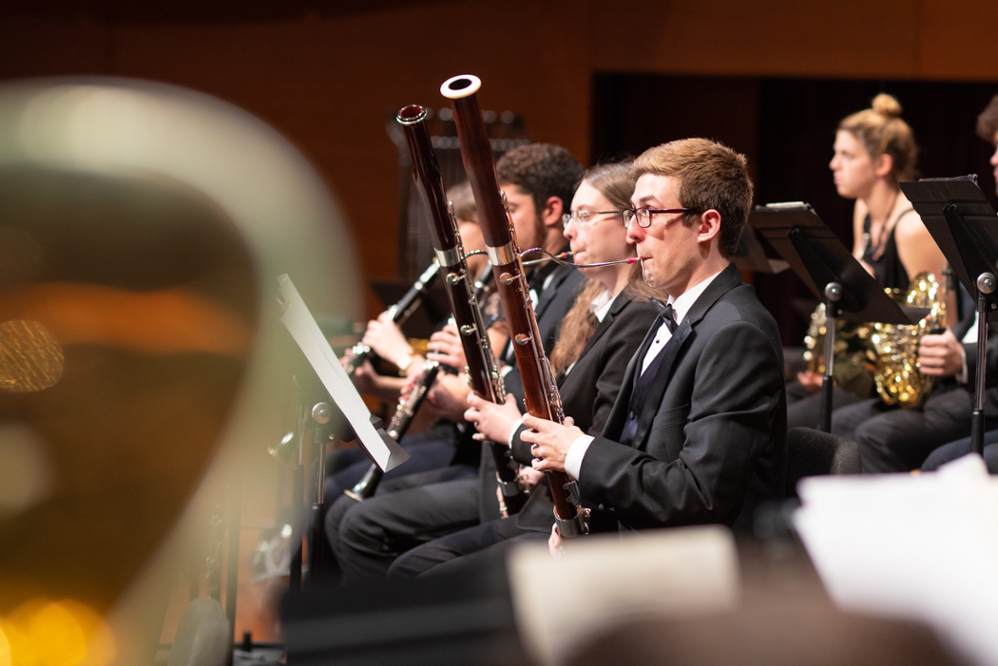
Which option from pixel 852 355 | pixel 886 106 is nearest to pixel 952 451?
pixel 852 355

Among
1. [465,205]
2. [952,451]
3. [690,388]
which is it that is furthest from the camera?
[465,205]

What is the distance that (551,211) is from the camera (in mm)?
2594

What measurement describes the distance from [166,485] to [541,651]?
1729 mm

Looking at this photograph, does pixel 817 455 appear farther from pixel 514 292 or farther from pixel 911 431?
pixel 911 431

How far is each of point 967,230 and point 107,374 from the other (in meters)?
2.06

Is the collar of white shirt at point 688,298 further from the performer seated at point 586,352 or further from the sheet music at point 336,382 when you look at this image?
the sheet music at point 336,382

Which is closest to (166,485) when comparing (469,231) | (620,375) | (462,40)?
(620,375)

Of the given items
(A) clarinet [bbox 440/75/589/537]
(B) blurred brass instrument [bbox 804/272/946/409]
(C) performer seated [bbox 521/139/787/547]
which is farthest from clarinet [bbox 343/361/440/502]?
(B) blurred brass instrument [bbox 804/272/946/409]

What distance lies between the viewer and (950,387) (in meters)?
2.88

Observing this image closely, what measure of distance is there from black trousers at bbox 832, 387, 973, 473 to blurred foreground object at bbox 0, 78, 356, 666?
1758 mm

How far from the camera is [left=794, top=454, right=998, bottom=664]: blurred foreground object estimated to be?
2.16ft

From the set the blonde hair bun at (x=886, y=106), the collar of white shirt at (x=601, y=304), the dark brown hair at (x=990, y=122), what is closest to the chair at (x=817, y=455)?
the collar of white shirt at (x=601, y=304)

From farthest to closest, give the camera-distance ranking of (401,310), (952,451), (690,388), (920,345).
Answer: (401,310)
(920,345)
(952,451)
(690,388)

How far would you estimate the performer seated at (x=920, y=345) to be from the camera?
2557 millimetres
